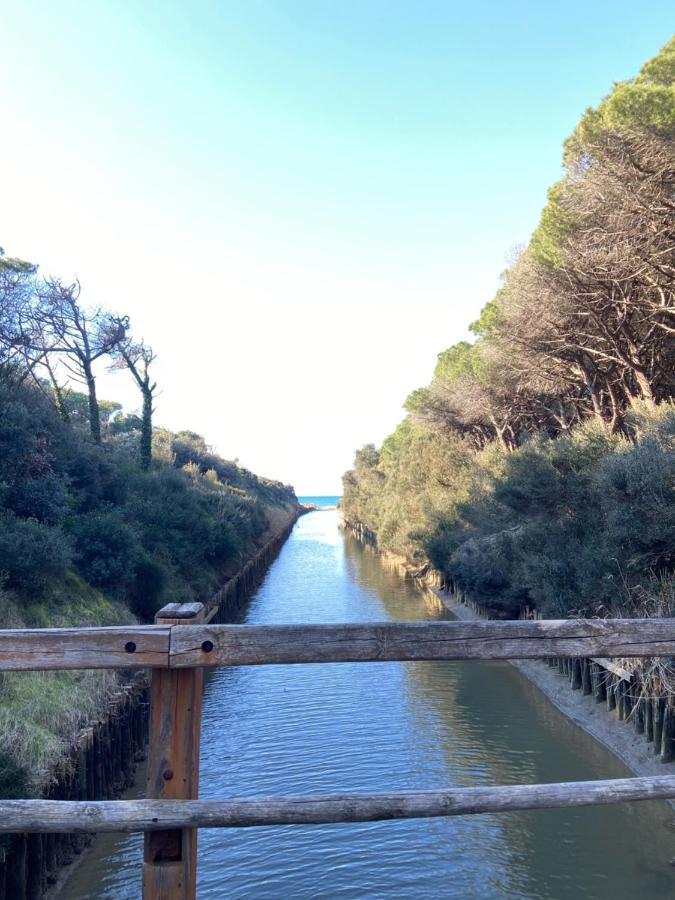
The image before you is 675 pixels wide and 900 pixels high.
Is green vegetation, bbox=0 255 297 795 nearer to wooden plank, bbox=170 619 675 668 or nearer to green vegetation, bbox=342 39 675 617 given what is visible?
wooden plank, bbox=170 619 675 668

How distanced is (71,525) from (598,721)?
51.2ft

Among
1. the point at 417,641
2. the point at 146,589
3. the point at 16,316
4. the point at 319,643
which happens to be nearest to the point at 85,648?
the point at 319,643

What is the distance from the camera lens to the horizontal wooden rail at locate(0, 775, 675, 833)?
3.09 meters

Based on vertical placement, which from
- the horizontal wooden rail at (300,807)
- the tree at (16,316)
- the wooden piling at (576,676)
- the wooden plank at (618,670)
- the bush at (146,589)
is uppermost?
the tree at (16,316)

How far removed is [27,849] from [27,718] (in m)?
2.39

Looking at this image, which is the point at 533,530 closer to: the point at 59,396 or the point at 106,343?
the point at 59,396

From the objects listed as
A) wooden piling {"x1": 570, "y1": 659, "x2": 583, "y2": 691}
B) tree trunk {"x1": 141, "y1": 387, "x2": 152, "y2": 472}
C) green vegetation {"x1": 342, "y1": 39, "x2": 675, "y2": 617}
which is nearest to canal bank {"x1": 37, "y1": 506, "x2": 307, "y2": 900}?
green vegetation {"x1": 342, "y1": 39, "x2": 675, "y2": 617}

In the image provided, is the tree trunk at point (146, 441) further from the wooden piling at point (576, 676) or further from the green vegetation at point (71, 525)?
the wooden piling at point (576, 676)

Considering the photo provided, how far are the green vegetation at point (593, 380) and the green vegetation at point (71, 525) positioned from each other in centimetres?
1136

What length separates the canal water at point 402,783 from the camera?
31.2 feet

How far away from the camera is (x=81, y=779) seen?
10.9m

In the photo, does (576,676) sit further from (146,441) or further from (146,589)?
(146,441)

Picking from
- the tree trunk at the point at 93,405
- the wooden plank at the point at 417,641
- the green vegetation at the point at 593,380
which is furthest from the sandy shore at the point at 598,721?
the tree trunk at the point at 93,405

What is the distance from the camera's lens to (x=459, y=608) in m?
31.5
